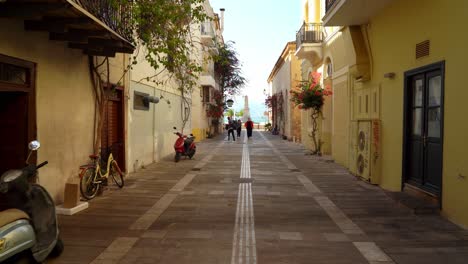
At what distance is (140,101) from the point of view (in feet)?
43.5

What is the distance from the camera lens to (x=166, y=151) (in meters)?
17.0

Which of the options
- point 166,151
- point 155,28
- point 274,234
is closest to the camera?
point 274,234

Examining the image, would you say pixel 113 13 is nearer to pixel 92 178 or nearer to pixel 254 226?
pixel 92 178

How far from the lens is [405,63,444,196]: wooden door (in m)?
7.39

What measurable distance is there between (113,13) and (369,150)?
20.8 ft

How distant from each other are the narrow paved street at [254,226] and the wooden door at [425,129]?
698 mm

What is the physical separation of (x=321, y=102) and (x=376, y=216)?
1051 cm

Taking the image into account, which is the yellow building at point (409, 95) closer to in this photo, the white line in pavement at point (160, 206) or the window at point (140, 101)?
the white line in pavement at point (160, 206)

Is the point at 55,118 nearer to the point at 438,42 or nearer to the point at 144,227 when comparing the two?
the point at 144,227

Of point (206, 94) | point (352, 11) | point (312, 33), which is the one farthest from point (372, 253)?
point (206, 94)

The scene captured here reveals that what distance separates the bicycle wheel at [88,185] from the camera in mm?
8094

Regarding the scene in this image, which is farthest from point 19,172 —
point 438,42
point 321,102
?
point 321,102

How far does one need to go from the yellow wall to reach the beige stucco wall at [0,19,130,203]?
6.06 m

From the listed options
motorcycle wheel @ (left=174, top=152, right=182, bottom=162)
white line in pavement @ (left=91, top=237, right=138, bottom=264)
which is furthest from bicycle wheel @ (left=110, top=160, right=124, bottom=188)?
motorcycle wheel @ (left=174, top=152, right=182, bottom=162)
